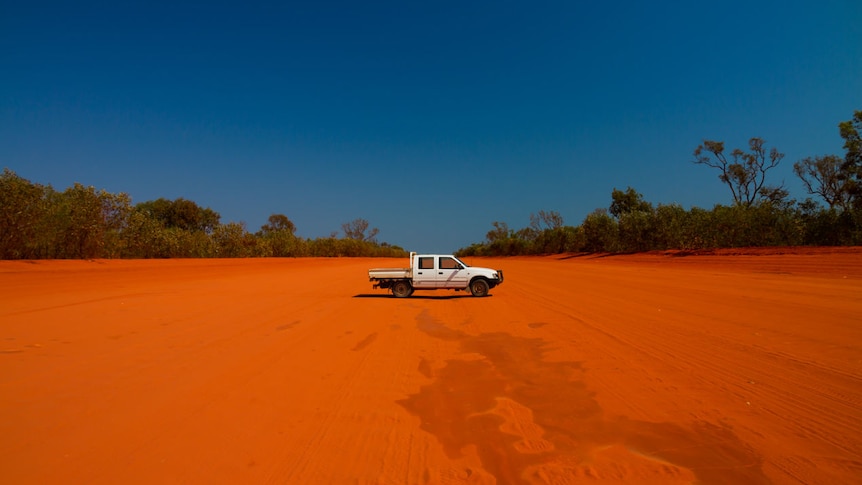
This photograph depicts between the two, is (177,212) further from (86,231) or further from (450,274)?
(450,274)

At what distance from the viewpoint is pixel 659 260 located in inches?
1492

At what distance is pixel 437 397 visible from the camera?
537 cm

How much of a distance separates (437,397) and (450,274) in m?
11.8

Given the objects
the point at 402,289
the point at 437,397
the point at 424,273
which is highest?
the point at 424,273

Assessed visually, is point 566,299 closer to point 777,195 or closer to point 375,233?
point 777,195

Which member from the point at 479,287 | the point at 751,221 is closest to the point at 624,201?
the point at 751,221

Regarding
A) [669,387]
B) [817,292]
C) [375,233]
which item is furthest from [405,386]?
[375,233]

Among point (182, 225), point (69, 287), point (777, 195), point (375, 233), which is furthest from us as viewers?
point (375, 233)

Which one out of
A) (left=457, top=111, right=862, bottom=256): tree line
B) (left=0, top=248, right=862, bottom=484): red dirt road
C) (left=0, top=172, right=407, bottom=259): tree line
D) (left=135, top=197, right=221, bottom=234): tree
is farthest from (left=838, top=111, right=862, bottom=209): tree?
(left=135, top=197, right=221, bottom=234): tree

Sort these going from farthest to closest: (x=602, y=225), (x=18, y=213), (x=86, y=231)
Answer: (x=602, y=225)
(x=86, y=231)
(x=18, y=213)

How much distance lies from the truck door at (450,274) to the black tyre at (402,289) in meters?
1.18

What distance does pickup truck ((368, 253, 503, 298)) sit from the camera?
17008mm

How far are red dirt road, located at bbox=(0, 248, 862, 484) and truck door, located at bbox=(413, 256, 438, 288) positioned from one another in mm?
5480

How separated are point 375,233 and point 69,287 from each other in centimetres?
11821
